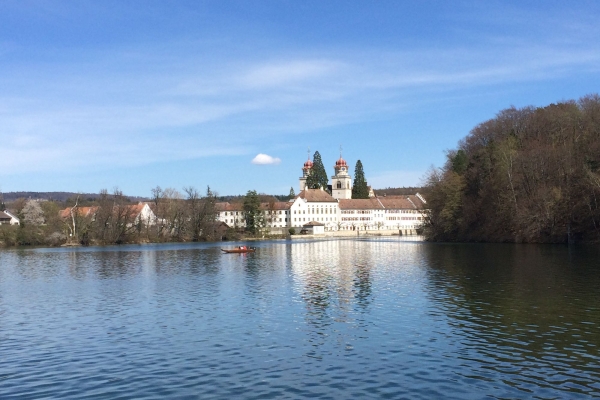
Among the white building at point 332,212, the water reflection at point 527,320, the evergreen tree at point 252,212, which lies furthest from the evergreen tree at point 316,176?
the water reflection at point 527,320

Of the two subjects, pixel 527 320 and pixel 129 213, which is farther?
pixel 129 213

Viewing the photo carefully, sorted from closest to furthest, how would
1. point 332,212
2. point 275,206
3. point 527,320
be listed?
1. point 527,320
2. point 275,206
3. point 332,212

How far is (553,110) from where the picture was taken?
88250mm

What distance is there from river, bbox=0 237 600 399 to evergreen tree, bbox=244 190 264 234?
4025 inches

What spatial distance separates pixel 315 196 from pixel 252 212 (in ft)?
147

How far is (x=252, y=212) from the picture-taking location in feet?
474

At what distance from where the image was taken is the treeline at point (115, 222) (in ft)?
373

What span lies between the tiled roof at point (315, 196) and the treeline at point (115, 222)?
1913 inches

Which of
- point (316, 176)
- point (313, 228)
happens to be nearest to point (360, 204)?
point (316, 176)

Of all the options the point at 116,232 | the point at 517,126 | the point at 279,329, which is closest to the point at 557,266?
the point at 279,329

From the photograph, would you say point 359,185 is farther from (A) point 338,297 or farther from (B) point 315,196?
(A) point 338,297

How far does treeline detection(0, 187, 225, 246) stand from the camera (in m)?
114

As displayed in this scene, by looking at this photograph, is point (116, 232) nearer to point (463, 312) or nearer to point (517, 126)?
point (517, 126)

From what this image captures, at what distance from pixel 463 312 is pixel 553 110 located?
71.9 m
